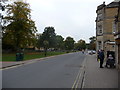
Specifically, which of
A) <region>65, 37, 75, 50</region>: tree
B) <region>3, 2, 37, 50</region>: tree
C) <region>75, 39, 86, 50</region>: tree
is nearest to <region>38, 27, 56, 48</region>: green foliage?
<region>3, 2, 37, 50</region>: tree

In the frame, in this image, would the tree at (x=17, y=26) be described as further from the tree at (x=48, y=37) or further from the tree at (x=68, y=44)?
the tree at (x=68, y=44)

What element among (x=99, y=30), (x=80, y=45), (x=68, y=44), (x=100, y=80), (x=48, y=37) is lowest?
(x=100, y=80)

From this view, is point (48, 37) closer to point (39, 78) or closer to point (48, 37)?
point (48, 37)

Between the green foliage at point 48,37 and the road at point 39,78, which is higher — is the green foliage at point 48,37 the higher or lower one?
→ the higher one

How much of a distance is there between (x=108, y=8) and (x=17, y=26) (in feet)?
88.8

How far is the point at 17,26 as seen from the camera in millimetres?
50250

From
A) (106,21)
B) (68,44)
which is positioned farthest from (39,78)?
(68,44)

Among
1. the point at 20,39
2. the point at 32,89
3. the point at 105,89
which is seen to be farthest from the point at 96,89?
the point at 20,39

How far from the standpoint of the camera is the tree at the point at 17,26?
49.6m

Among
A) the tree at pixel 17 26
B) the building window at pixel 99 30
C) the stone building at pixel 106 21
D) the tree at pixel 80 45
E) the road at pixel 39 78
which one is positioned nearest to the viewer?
the road at pixel 39 78

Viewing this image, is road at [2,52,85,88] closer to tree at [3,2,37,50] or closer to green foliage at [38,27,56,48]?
tree at [3,2,37,50]

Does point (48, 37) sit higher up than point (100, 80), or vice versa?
point (48, 37)

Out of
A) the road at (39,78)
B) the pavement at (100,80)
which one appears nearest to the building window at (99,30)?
the road at (39,78)

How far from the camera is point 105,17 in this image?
108 ft
